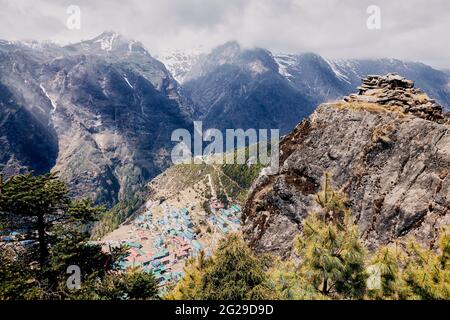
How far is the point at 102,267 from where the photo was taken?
3075 cm

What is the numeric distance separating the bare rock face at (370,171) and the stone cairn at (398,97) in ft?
0.32

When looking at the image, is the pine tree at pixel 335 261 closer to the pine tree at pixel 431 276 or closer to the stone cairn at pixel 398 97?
the pine tree at pixel 431 276

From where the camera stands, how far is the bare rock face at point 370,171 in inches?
1093

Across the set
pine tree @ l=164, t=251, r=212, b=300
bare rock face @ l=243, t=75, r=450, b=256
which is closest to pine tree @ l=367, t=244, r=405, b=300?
pine tree @ l=164, t=251, r=212, b=300

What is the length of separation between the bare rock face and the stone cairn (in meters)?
0.10

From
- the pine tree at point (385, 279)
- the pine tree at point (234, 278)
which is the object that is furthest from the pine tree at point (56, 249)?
the pine tree at point (385, 279)

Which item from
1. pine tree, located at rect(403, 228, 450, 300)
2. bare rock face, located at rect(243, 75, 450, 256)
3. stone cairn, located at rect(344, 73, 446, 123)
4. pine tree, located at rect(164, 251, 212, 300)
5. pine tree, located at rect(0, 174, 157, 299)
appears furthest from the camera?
stone cairn, located at rect(344, 73, 446, 123)

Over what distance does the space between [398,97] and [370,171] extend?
31.0 feet

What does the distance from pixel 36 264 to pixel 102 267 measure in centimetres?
511

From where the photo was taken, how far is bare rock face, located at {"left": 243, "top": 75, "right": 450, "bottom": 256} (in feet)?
91.1

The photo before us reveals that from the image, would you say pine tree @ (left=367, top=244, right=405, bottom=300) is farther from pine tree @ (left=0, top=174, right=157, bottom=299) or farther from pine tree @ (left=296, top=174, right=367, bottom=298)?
pine tree @ (left=0, top=174, right=157, bottom=299)

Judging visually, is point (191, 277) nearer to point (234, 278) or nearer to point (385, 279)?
point (234, 278)

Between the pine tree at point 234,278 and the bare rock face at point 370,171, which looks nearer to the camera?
the pine tree at point 234,278
